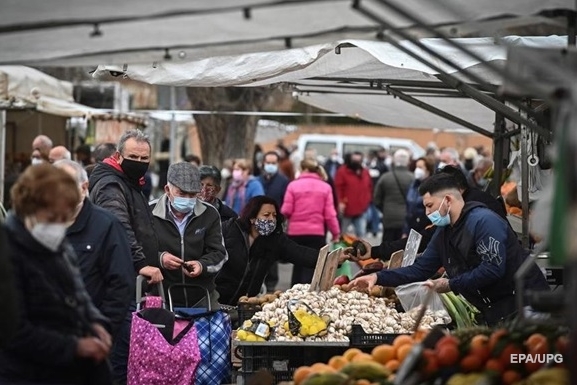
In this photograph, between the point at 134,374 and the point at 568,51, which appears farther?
the point at 134,374

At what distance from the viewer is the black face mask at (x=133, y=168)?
923 cm

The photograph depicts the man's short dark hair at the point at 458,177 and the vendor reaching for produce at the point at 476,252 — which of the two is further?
the man's short dark hair at the point at 458,177

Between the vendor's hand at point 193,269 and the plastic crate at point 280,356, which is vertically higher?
the vendor's hand at point 193,269

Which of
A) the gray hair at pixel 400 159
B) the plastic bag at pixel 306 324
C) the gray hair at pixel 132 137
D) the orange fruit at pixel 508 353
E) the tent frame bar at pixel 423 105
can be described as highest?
the tent frame bar at pixel 423 105

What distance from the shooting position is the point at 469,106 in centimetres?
1332

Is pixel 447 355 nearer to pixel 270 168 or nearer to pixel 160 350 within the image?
pixel 160 350

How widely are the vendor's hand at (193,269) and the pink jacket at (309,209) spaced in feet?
23.5

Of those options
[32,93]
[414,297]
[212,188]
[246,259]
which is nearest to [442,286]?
[414,297]

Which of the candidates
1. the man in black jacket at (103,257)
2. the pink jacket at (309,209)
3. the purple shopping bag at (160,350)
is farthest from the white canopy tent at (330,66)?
the pink jacket at (309,209)

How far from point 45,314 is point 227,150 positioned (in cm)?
1801

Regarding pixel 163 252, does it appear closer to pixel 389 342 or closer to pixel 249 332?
pixel 249 332

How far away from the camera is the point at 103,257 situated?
6848mm

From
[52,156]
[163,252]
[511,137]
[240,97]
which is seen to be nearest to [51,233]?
[163,252]

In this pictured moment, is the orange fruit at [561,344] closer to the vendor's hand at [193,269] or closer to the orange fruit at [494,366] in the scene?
the orange fruit at [494,366]
